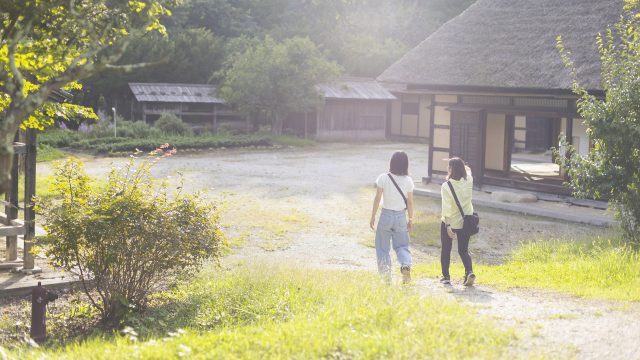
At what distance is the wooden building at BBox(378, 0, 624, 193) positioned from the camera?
1753 centimetres

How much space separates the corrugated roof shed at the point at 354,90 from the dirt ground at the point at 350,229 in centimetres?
475

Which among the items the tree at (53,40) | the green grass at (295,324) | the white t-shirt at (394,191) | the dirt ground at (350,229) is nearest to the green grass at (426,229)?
the dirt ground at (350,229)

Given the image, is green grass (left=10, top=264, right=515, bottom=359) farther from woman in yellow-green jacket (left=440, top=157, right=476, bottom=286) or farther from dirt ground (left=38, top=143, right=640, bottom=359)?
woman in yellow-green jacket (left=440, top=157, right=476, bottom=286)

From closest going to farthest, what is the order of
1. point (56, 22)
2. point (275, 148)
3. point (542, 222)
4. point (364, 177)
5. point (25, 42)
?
point (25, 42) → point (56, 22) → point (542, 222) → point (364, 177) → point (275, 148)

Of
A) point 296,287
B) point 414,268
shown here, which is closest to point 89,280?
point 296,287

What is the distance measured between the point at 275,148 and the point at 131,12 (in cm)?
2312

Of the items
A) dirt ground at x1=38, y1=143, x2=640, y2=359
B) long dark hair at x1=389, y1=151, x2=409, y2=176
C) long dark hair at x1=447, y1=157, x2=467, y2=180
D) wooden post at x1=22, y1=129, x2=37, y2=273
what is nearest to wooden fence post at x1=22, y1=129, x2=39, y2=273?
wooden post at x1=22, y1=129, x2=37, y2=273

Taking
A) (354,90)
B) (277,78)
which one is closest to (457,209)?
(277,78)

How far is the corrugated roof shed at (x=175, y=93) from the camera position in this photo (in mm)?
33938

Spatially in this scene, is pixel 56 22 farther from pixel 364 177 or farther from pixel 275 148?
pixel 275 148

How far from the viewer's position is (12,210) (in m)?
10.9

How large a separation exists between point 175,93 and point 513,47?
64.7 feet

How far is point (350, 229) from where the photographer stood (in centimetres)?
1453

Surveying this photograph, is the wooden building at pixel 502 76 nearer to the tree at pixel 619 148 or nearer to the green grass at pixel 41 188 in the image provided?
the tree at pixel 619 148
